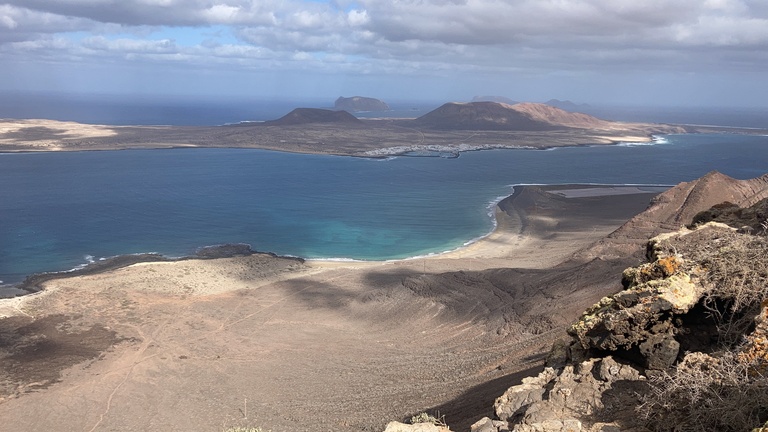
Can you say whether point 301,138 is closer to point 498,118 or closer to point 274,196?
point 274,196

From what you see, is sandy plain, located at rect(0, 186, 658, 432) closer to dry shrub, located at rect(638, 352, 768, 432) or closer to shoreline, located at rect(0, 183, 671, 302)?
shoreline, located at rect(0, 183, 671, 302)

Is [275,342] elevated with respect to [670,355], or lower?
lower

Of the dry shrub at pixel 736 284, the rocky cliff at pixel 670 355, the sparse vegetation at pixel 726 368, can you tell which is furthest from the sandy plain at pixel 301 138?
the sparse vegetation at pixel 726 368

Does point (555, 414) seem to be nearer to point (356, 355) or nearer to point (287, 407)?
point (287, 407)

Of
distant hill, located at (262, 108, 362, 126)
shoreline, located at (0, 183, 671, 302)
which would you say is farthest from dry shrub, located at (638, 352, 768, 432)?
distant hill, located at (262, 108, 362, 126)

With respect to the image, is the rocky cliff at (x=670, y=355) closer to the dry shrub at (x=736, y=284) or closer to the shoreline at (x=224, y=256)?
the dry shrub at (x=736, y=284)

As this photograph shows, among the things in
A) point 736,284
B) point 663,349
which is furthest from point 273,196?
point 736,284
